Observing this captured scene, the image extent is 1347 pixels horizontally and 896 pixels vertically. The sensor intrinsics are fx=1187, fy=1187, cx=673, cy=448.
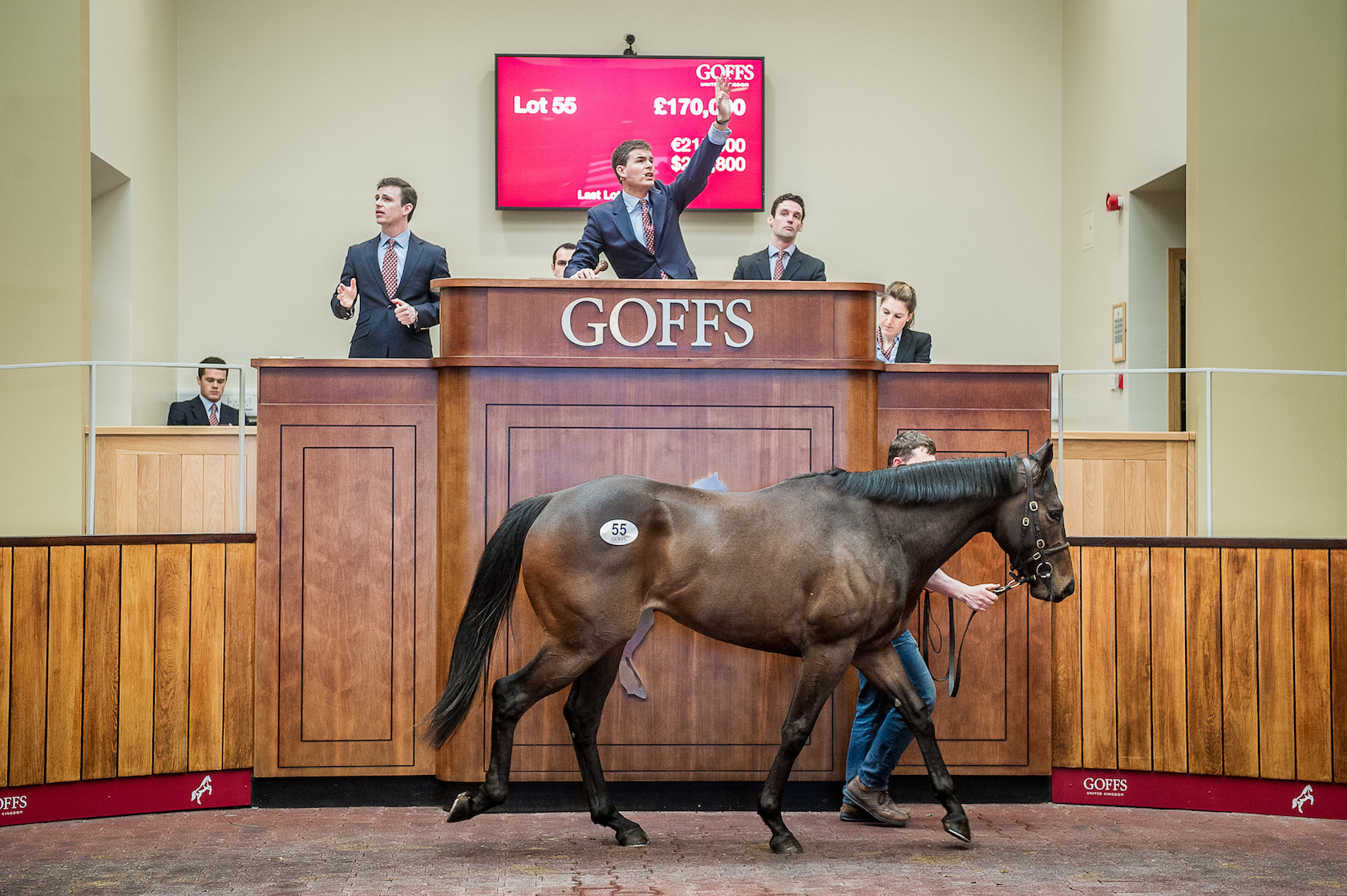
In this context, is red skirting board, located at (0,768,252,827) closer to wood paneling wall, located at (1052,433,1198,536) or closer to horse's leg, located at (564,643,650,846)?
horse's leg, located at (564,643,650,846)

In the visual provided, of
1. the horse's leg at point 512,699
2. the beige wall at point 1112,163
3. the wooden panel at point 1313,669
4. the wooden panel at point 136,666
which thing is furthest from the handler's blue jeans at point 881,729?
the beige wall at point 1112,163

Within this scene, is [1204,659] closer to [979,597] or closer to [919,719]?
[979,597]

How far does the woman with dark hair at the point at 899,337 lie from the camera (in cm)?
562

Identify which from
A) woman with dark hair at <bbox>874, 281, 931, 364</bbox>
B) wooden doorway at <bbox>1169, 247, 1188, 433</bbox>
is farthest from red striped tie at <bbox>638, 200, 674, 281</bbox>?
wooden doorway at <bbox>1169, 247, 1188, 433</bbox>

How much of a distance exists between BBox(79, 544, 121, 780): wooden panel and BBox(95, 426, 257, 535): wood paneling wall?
348mm

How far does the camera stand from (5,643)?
15.2 ft

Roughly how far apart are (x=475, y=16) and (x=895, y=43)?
11.0 ft

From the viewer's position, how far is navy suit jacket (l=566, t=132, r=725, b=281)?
16.6 feet

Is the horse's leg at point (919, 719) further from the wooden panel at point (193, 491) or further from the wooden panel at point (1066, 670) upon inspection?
the wooden panel at point (193, 491)

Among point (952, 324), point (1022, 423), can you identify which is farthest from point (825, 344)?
point (952, 324)

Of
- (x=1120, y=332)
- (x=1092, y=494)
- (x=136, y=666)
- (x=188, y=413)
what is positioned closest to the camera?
(x=136, y=666)

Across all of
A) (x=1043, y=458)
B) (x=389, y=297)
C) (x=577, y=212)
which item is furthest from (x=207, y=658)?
(x=577, y=212)

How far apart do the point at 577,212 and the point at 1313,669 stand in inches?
245

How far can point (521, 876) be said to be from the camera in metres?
3.74
